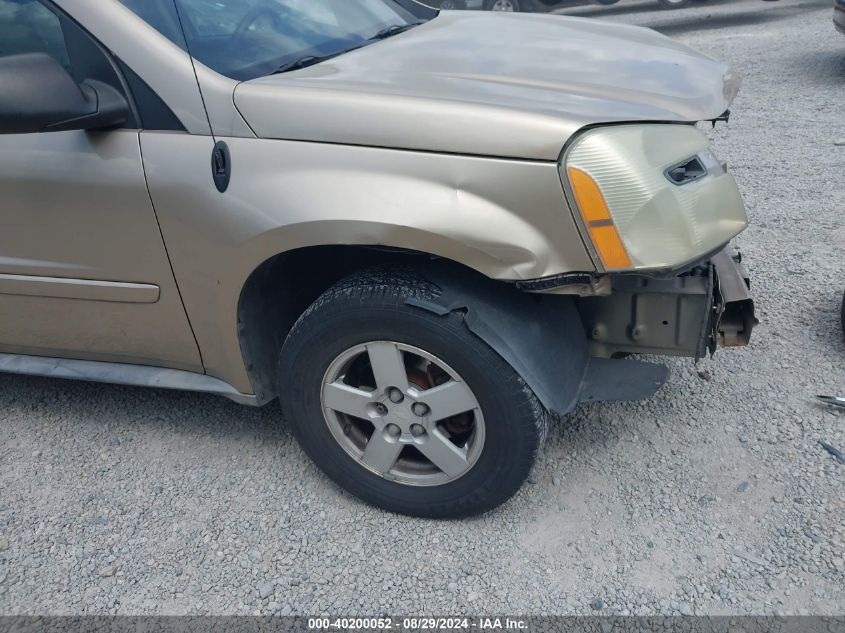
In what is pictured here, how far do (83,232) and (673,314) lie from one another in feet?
5.99

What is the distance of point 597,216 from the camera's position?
183cm

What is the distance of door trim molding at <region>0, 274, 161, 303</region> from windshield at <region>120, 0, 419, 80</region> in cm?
74

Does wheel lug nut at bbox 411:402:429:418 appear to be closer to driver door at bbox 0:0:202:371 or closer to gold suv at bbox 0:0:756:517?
gold suv at bbox 0:0:756:517

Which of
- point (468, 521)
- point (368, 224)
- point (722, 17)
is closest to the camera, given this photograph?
point (368, 224)

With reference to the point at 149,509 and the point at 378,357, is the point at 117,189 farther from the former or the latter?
the point at 149,509

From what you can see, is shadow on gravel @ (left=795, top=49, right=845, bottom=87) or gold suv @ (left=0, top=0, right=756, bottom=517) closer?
gold suv @ (left=0, top=0, right=756, bottom=517)

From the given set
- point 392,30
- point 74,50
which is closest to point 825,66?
point 392,30

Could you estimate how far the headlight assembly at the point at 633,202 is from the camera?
72.1 inches

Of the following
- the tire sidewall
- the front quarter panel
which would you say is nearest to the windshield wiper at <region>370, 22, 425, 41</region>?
the front quarter panel

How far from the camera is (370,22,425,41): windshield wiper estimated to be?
2.82 metres

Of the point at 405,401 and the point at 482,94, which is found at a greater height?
the point at 482,94

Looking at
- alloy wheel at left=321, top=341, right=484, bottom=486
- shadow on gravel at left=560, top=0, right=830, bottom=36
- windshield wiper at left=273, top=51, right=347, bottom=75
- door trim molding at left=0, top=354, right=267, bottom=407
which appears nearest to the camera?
alloy wheel at left=321, top=341, right=484, bottom=486

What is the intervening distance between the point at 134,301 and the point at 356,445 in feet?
2.81

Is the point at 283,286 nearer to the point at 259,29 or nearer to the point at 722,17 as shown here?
the point at 259,29
